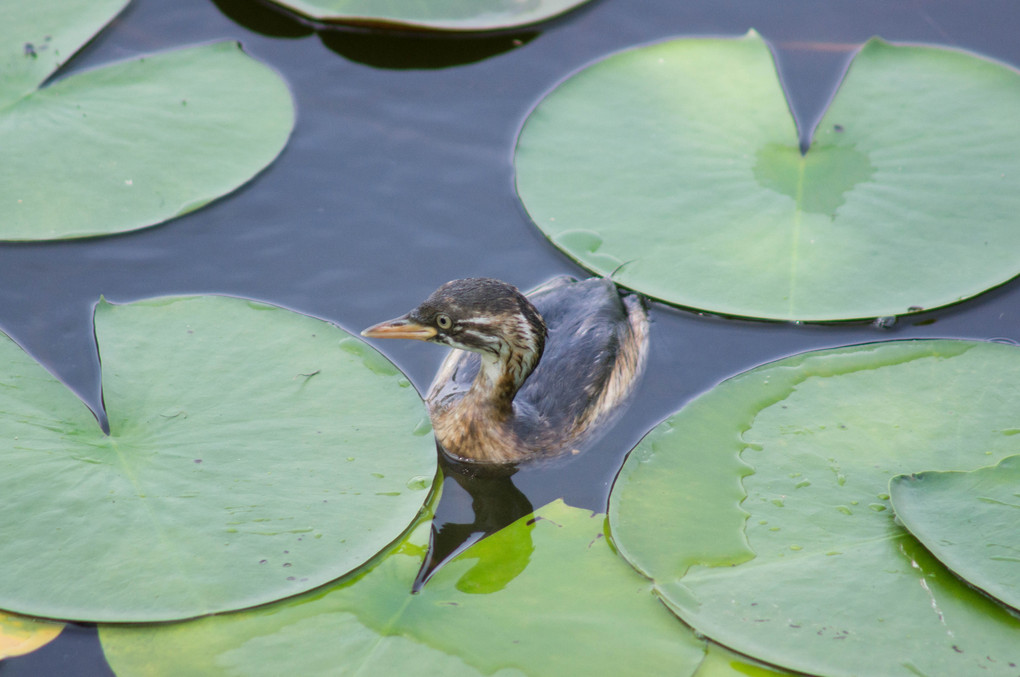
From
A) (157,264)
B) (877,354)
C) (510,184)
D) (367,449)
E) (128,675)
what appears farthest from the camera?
(510,184)

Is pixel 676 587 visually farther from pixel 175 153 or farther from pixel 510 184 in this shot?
pixel 175 153

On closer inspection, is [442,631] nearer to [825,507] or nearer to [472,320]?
[472,320]

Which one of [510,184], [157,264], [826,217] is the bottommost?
[157,264]

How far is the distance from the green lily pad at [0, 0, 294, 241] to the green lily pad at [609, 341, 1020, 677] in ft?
9.99

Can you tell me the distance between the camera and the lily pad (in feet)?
12.0

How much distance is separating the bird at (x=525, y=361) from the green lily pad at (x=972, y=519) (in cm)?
161

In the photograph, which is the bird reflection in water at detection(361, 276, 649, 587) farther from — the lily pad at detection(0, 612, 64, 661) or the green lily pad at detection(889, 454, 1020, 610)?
the green lily pad at detection(889, 454, 1020, 610)

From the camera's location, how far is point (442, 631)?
3.57 meters

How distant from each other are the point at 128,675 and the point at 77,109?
353 centimetres

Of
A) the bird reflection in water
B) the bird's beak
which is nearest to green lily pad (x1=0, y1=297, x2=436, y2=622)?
the bird's beak

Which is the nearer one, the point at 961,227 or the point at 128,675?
the point at 128,675

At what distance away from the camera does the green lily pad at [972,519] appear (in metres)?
3.54

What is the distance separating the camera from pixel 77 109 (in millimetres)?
5660

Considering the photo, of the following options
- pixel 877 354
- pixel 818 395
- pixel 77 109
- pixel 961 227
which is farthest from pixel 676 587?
pixel 77 109
